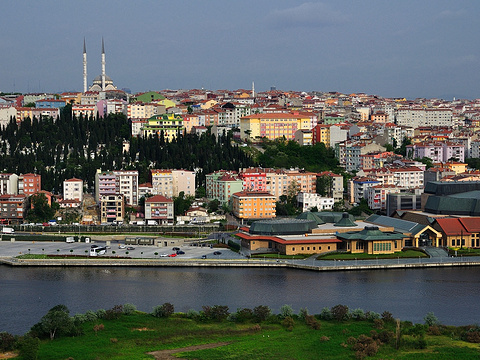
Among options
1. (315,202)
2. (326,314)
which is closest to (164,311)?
(326,314)

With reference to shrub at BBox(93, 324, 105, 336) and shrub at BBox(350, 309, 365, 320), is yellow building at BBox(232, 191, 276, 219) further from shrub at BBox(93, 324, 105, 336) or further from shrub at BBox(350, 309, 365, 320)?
shrub at BBox(93, 324, 105, 336)

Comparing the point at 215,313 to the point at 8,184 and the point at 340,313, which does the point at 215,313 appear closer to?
the point at 340,313

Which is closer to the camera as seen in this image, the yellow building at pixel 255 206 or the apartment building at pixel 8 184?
the yellow building at pixel 255 206

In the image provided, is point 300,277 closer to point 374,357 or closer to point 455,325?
point 455,325

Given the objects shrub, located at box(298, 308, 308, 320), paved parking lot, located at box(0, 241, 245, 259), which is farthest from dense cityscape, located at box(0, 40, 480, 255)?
shrub, located at box(298, 308, 308, 320)

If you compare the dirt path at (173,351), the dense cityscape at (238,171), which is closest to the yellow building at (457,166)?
the dense cityscape at (238,171)

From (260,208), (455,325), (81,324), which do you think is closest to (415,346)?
(455,325)

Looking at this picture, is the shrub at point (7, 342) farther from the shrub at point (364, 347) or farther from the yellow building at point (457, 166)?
the yellow building at point (457, 166)
